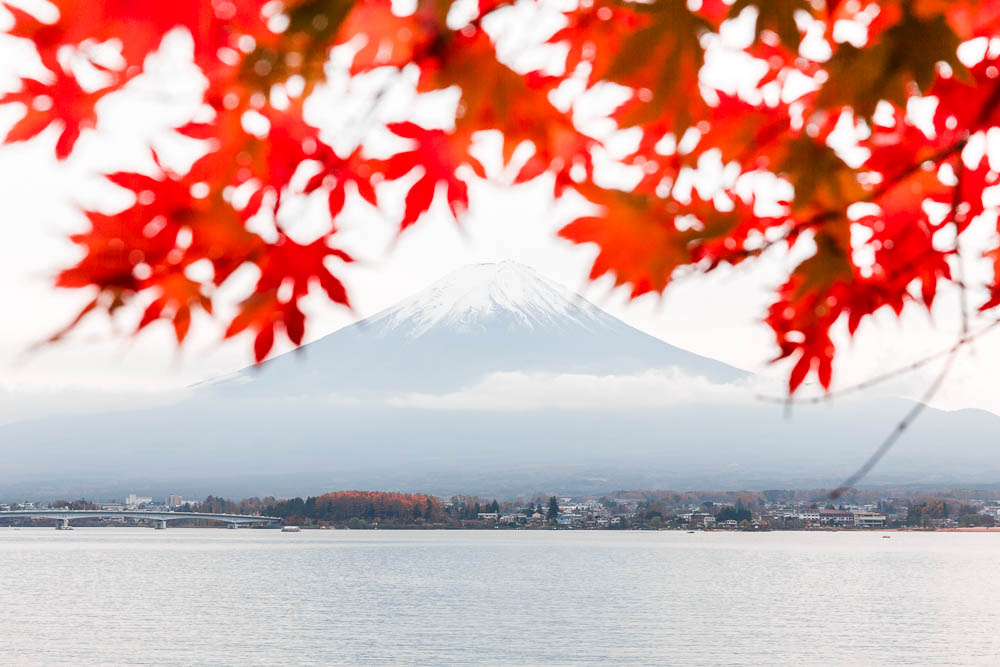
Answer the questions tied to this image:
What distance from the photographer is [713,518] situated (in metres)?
169

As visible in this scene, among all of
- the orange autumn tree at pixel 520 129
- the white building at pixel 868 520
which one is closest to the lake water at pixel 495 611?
the orange autumn tree at pixel 520 129

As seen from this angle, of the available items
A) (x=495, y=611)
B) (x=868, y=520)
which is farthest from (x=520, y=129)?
(x=868, y=520)

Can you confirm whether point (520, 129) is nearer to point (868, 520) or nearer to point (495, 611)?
point (495, 611)

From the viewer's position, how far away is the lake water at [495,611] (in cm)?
4862

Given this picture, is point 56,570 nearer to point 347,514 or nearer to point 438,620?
point 438,620

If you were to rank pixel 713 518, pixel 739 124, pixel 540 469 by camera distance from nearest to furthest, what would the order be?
pixel 739 124, pixel 713 518, pixel 540 469

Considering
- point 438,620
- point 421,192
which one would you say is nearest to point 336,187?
point 421,192

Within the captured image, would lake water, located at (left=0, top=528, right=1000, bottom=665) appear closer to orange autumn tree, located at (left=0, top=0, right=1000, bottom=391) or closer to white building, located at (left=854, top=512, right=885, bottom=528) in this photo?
orange autumn tree, located at (left=0, top=0, right=1000, bottom=391)

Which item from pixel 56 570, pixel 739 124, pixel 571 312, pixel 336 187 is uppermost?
pixel 571 312

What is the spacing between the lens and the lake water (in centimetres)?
4862

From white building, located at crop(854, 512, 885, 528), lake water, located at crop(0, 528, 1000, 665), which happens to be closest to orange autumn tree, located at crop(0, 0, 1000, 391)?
lake water, located at crop(0, 528, 1000, 665)

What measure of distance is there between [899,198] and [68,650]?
54447 mm

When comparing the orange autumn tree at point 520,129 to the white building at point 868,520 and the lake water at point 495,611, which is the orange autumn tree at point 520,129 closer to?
the lake water at point 495,611

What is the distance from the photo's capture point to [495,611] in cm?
6153
